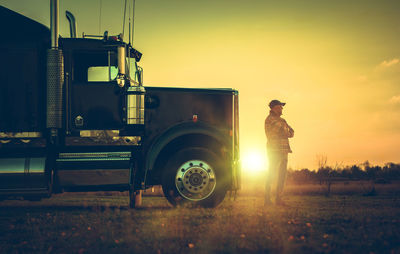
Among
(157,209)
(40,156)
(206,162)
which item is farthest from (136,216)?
(40,156)

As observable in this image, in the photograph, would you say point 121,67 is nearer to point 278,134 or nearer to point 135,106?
point 135,106

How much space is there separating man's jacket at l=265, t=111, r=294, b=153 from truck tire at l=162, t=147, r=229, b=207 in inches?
52.9

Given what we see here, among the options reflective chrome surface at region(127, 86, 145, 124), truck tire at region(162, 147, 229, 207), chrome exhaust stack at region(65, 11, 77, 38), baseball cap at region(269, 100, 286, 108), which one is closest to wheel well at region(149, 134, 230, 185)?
truck tire at region(162, 147, 229, 207)

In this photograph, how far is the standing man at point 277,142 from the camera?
9594mm

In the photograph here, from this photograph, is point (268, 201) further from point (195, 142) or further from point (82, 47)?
point (82, 47)

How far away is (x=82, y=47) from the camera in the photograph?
30.5 ft

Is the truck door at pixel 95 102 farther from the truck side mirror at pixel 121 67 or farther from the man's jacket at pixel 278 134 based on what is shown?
the man's jacket at pixel 278 134

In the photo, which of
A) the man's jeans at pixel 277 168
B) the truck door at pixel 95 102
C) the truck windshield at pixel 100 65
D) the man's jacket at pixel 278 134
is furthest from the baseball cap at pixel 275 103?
the truck windshield at pixel 100 65

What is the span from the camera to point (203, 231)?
6.51 meters

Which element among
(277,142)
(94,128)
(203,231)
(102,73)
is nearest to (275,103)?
(277,142)

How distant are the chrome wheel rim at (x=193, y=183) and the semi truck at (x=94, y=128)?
0.02 m

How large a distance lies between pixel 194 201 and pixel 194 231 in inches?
97.1

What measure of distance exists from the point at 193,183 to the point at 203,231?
2504 millimetres

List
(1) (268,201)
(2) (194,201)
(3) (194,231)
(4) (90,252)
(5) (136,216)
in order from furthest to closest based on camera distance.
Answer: (1) (268,201)
(2) (194,201)
(5) (136,216)
(3) (194,231)
(4) (90,252)
